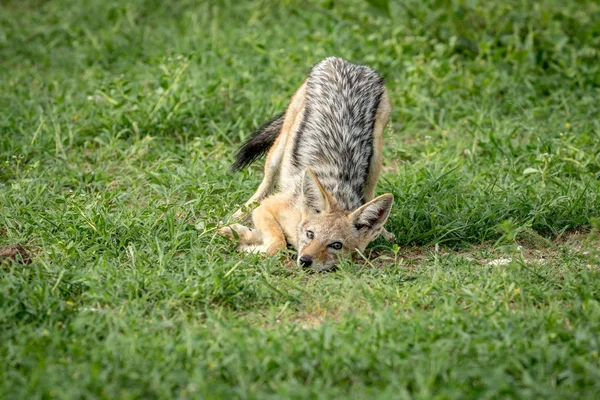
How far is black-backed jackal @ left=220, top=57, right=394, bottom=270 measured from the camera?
6512 millimetres

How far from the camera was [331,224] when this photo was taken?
256 inches

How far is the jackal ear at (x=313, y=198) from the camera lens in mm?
6551

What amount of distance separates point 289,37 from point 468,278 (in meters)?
5.39

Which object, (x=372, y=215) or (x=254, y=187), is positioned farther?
(x=254, y=187)

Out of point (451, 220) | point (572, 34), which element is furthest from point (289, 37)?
point (451, 220)

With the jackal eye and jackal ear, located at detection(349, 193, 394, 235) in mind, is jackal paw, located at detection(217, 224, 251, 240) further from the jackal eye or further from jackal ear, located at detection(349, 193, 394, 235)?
jackal ear, located at detection(349, 193, 394, 235)

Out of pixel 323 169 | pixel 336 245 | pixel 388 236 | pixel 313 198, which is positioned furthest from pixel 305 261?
pixel 323 169

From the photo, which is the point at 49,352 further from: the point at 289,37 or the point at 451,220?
the point at 289,37

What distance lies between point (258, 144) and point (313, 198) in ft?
4.13

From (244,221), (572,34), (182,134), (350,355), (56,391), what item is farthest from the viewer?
(572,34)

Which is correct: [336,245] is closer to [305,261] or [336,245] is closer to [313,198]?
[305,261]

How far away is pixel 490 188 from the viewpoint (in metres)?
7.52

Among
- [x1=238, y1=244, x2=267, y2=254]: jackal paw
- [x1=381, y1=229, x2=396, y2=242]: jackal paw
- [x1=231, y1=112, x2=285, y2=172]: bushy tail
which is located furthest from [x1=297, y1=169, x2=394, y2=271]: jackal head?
[x1=231, y1=112, x2=285, y2=172]: bushy tail

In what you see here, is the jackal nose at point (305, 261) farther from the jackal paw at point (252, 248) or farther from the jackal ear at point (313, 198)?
the jackal ear at point (313, 198)
